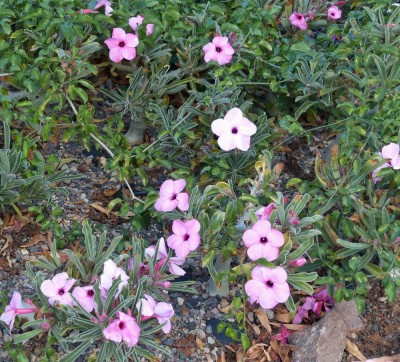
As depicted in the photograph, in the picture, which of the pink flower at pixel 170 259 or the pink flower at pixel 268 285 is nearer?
the pink flower at pixel 268 285

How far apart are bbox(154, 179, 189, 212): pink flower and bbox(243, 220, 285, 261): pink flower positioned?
298mm

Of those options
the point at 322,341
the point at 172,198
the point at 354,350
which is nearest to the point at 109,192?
the point at 172,198

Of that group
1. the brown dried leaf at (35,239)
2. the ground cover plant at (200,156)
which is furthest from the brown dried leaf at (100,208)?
the brown dried leaf at (35,239)

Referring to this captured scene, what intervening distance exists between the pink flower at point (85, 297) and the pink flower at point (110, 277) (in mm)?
38

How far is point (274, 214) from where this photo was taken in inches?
88.8

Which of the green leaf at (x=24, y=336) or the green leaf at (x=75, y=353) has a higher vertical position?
the green leaf at (x=24, y=336)

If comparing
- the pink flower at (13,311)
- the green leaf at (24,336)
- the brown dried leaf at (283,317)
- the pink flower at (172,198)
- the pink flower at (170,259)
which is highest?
the pink flower at (172,198)

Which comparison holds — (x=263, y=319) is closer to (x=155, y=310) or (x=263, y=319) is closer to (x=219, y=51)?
(x=155, y=310)

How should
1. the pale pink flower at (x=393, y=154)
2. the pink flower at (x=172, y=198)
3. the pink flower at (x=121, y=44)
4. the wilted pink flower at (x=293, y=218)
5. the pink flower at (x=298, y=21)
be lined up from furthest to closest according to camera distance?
the pink flower at (x=298, y=21) < the pink flower at (x=121, y=44) < the pale pink flower at (x=393, y=154) < the pink flower at (x=172, y=198) < the wilted pink flower at (x=293, y=218)

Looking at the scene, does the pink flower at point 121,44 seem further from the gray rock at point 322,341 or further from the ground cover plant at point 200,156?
the gray rock at point 322,341

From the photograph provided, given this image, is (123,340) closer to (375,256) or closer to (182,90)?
(375,256)

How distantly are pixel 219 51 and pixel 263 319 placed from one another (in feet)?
3.54

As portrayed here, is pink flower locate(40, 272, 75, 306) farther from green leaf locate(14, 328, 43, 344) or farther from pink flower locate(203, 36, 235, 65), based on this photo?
pink flower locate(203, 36, 235, 65)

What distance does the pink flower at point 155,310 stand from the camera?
219 cm
